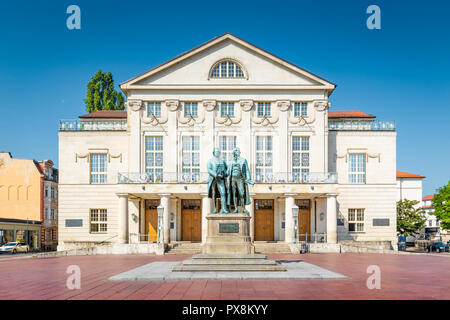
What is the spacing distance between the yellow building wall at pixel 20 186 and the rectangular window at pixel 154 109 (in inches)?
858

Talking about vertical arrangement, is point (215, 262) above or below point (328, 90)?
below

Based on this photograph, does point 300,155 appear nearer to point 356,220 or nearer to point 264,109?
point 264,109

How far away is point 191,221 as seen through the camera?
39.9m

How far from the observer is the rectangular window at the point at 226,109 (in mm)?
40344

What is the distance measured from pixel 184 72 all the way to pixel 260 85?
6478 mm

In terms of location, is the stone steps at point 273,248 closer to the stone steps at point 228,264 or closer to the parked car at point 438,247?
the stone steps at point 228,264

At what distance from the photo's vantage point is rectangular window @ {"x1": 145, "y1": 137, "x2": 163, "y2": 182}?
39.6 m

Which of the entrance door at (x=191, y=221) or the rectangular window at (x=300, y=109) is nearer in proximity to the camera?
the entrance door at (x=191, y=221)

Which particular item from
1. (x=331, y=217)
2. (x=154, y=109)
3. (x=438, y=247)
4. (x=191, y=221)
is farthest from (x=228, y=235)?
(x=438, y=247)

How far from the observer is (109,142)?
4106 centimetres

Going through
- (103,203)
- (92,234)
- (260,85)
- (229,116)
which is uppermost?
(260,85)

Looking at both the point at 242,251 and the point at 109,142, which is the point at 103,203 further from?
the point at 242,251

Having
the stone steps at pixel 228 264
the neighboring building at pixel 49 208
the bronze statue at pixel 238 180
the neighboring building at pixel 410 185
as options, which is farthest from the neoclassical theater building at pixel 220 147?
Answer: the neighboring building at pixel 410 185
